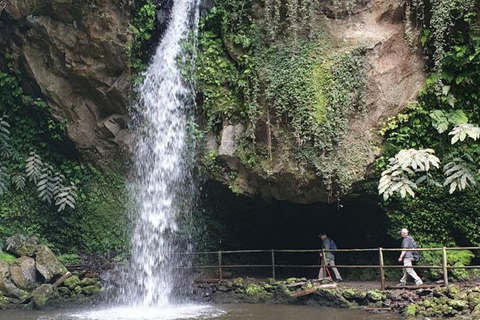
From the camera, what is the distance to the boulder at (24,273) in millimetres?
11211

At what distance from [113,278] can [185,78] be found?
488cm

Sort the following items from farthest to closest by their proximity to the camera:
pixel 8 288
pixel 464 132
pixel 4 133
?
pixel 4 133
pixel 8 288
pixel 464 132

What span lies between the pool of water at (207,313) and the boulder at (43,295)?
0.26 metres

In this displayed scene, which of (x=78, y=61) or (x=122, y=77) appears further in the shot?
(x=122, y=77)

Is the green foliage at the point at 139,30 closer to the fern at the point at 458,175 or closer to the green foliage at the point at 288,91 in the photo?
the green foliage at the point at 288,91

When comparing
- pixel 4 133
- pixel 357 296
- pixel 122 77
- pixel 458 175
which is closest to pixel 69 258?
pixel 4 133

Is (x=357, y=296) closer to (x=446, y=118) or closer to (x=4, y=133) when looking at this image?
(x=446, y=118)

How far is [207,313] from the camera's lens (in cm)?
962

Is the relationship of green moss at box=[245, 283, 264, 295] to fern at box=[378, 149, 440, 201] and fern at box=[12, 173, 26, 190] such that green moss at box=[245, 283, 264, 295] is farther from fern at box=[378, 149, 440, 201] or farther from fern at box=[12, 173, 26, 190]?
fern at box=[12, 173, 26, 190]

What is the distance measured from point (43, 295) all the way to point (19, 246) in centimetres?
165

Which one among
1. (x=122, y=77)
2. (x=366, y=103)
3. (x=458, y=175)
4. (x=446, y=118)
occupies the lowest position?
(x=458, y=175)

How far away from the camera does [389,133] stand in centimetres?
1104

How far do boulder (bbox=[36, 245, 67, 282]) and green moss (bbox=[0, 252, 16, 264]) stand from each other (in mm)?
534

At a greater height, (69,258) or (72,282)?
(69,258)
